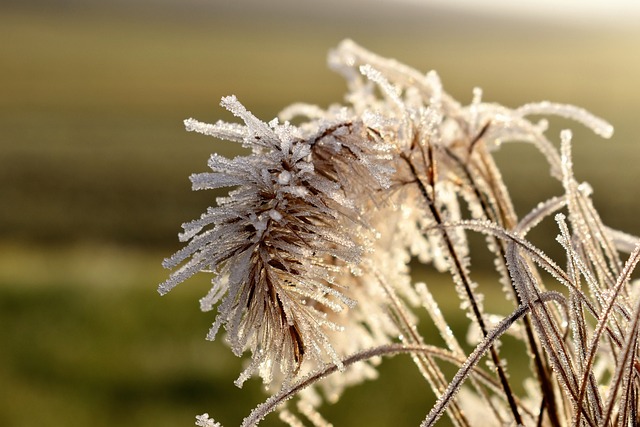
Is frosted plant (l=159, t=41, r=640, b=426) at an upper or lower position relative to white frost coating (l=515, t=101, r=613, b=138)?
lower

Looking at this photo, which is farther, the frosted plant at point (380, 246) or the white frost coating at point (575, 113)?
the white frost coating at point (575, 113)

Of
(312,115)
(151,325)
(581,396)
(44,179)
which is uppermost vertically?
(44,179)

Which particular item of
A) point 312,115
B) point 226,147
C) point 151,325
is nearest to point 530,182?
point 226,147

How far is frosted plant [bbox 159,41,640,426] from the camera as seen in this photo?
0.77 metres

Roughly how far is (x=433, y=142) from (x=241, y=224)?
378 mm

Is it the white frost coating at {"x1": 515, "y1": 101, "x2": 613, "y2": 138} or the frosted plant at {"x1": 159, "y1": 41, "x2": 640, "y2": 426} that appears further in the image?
the white frost coating at {"x1": 515, "y1": 101, "x2": 613, "y2": 138}

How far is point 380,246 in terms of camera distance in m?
1.17

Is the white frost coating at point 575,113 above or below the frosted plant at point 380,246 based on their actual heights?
above

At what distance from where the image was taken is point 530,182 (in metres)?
12.6

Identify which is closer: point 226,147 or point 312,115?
point 312,115

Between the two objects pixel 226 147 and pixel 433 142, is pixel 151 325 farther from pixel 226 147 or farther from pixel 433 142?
pixel 226 147

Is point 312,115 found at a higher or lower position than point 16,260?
lower

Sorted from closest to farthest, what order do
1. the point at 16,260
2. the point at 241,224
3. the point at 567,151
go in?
the point at 241,224
the point at 567,151
the point at 16,260

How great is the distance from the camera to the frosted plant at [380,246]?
2.52 feet
